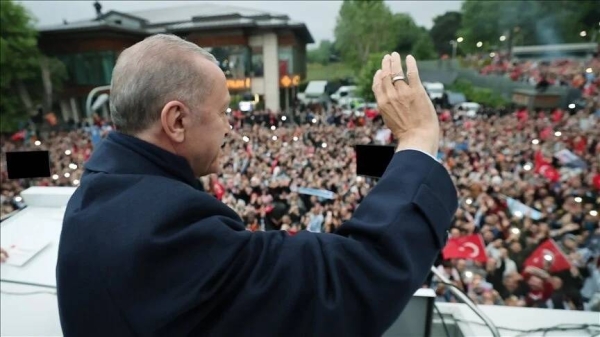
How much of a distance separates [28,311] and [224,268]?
1.42 metres

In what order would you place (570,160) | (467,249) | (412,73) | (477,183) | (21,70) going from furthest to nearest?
(21,70)
(570,160)
(477,183)
(467,249)
(412,73)

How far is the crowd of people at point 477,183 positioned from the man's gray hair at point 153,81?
51cm

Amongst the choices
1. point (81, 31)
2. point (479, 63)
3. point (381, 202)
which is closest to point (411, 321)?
point (381, 202)

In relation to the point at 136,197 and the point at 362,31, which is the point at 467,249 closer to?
the point at 136,197

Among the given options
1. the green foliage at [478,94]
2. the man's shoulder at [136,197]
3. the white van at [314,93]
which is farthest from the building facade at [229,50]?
the man's shoulder at [136,197]

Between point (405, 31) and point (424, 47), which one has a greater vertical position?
point (405, 31)

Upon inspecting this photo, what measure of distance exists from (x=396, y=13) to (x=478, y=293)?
396 inches

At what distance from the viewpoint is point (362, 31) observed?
1055 cm

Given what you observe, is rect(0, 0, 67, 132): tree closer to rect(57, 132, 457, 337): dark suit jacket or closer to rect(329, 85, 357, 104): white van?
rect(329, 85, 357, 104): white van

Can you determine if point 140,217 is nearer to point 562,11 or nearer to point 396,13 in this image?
point 562,11

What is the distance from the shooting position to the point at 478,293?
2.54m

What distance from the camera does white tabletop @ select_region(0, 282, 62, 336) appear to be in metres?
1.32

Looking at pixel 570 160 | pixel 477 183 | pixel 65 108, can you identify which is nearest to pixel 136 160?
pixel 477 183

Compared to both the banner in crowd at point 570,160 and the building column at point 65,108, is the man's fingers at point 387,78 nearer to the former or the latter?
the banner in crowd at point 570,160
